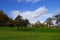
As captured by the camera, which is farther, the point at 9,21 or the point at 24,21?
the point at 9,21

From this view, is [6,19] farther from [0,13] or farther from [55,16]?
[55,16]

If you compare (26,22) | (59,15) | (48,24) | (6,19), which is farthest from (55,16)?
(6,19)

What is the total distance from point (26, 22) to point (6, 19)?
36.1 feet

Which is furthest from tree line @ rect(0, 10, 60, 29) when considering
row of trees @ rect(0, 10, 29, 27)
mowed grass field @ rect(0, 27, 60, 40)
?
mowed grass field @ rect(0, 27, 60, 40)

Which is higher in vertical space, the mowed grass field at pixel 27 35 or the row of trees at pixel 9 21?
the row of trees at pixel 9 21

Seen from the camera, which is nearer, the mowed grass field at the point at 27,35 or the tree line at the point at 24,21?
the mowed grass field at the point at 27,35

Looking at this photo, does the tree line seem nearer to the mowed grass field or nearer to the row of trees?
the row of trees

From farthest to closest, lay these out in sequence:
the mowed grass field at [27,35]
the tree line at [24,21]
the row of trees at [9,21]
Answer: the tree line at [24,21], the row of trees at [9,21], the mowed grass field at [27,35]

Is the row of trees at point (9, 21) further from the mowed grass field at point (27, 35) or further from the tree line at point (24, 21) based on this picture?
the mowed grass field at point (27, 35)

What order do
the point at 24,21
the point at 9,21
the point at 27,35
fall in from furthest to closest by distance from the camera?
the point at 9,21, the point at 24,21, the point at 27,35

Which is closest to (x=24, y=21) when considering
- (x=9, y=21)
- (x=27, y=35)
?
(x=9, y=21)

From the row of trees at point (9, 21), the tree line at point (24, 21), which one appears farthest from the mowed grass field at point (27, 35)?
the tree line at point (24, 21)

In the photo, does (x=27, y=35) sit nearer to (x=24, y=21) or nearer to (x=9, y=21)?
(x=24, y=21)

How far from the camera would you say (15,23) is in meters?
58.1
